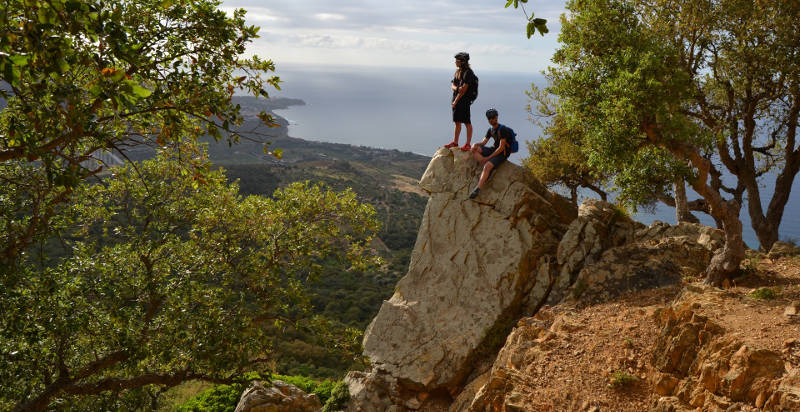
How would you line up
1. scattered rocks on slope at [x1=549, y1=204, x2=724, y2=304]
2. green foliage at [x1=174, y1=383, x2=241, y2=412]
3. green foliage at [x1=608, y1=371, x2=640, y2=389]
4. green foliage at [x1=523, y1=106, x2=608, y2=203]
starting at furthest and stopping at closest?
1. green foliage at [x1=523, y1=106, x2=608, y2=203]
2. green foliage at [x1=174, y1=383, x2=241, y2=412]
3. scattered rocks on slope at [x1=549, y1=204, x2=724, y2=304]
4. green foliage at [x1=608, y1=371, x2=640, y2=389]

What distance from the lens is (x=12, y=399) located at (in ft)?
27.4

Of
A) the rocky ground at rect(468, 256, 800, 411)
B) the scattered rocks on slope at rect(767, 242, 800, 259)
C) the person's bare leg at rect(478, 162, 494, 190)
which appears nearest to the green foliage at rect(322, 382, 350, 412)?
the rocky ground at rect(468, 256, 800, 411)

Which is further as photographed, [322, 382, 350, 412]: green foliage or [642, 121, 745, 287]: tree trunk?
[322, 382, 350, 412]: green foliage

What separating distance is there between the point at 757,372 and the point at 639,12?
1304 cm

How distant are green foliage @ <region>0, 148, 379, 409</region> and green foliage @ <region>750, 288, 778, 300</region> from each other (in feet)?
30.4

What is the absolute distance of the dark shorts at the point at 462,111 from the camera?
14203mm

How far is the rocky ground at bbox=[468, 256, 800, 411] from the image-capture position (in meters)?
7.29

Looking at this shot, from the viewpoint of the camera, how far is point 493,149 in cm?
1525

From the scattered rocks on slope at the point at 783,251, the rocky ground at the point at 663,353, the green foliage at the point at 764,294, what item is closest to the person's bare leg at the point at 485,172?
the rocky ground at the point at 663,353

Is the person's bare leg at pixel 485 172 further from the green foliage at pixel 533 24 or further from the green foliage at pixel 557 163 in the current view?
the green foliage at pixel 533 24

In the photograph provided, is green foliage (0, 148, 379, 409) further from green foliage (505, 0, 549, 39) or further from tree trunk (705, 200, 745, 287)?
tree trunk (705, 200, 745, 287)

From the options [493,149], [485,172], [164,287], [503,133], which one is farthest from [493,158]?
[164,287]

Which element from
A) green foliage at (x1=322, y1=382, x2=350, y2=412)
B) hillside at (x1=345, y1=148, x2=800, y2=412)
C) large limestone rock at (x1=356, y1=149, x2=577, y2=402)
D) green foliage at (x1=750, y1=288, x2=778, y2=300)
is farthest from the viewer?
green foliage at (x1=322, y1=382, x2=350, y2=412)

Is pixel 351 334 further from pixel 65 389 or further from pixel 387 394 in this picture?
pixel 65 389
